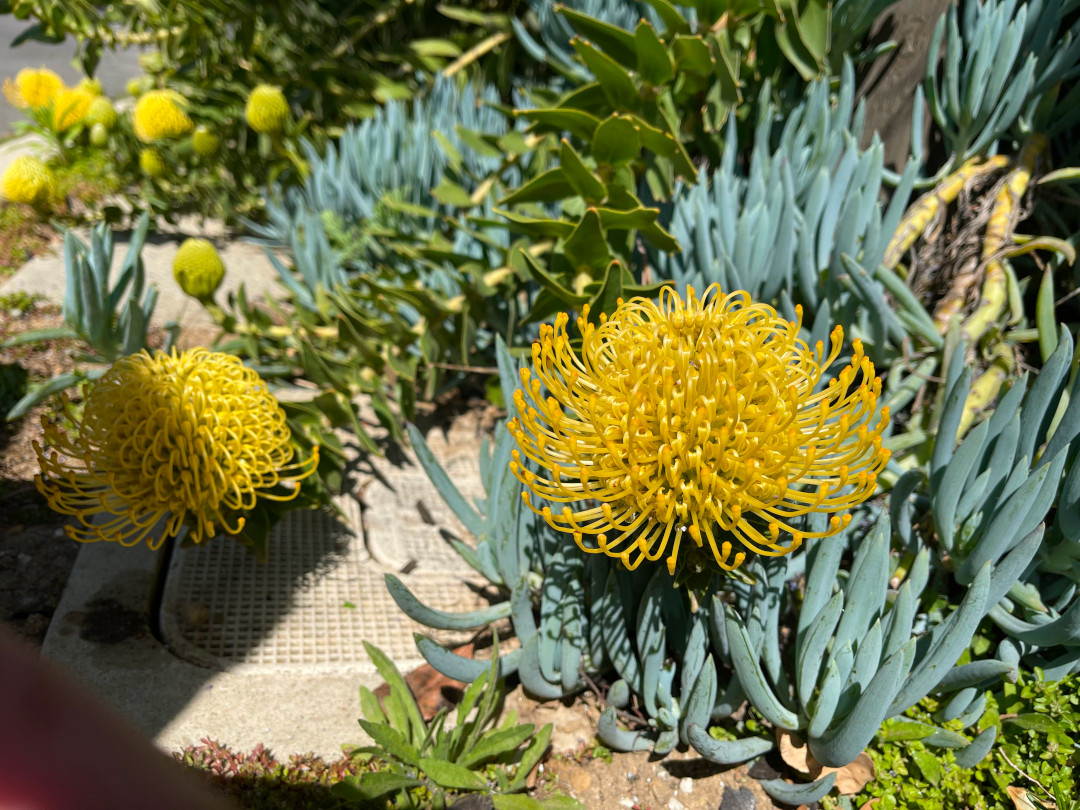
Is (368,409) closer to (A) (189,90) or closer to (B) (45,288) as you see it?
(B) (45,288)

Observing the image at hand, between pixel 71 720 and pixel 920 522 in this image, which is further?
pixel 920 522

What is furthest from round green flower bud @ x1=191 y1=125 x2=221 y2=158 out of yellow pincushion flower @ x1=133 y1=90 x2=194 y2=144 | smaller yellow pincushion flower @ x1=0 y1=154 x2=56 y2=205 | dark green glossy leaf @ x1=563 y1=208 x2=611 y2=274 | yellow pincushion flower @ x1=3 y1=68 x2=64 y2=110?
dark green glossy leaf @ x1=563 y1=208 x2=611 y2=274

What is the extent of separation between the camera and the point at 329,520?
2076 millimetres

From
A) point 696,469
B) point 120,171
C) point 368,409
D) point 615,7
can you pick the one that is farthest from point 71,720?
point 120,171

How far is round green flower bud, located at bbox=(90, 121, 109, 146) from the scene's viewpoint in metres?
2.92

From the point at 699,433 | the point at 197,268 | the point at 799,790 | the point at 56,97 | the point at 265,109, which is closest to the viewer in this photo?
the point at 699,433

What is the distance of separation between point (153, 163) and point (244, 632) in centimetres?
217

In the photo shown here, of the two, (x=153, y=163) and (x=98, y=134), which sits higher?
(x=98, y=134)

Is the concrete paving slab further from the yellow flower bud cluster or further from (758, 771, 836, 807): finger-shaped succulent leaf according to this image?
the yellow flower bud cluster

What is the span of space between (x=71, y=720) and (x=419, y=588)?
1.55 m

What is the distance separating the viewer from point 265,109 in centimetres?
277

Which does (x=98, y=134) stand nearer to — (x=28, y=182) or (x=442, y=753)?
(x=28, y=182)

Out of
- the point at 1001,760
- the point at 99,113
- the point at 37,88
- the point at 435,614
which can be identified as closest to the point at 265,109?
the point at 99,113

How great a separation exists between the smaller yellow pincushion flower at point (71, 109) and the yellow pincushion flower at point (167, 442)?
1996 millimetres
